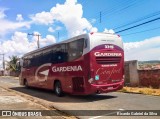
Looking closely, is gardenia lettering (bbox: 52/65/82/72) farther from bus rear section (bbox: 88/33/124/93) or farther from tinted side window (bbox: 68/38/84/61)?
bus rear section (bbox: 88/33/124/93)

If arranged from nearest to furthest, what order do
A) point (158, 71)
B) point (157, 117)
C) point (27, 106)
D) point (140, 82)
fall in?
point (157, 117) → point (27, 106) → point (158, 71) → point (140, 82)

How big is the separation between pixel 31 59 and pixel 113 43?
9.69 metres

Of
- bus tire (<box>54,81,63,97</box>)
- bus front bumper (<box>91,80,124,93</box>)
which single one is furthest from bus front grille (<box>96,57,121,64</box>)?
bus tire (<box>54,81,63,97</box>)

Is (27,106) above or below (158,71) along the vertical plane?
below

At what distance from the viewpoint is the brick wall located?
20719 mm

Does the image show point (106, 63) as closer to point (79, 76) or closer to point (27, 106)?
point (79, 76)

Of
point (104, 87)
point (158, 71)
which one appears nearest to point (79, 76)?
point (104, 87)

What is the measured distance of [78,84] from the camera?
51.1ft

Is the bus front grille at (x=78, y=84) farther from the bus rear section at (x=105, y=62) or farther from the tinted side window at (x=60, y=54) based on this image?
the tinted side window at (x=60, y=54)

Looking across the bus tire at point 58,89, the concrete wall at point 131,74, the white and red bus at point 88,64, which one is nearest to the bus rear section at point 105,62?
the white and red bus at point 88,64

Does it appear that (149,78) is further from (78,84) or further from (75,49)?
(75,49)

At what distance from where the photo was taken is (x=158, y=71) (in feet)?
67.8

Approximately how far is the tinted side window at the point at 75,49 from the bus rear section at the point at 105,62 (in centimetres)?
71

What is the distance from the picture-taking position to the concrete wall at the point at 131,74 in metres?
22.8
